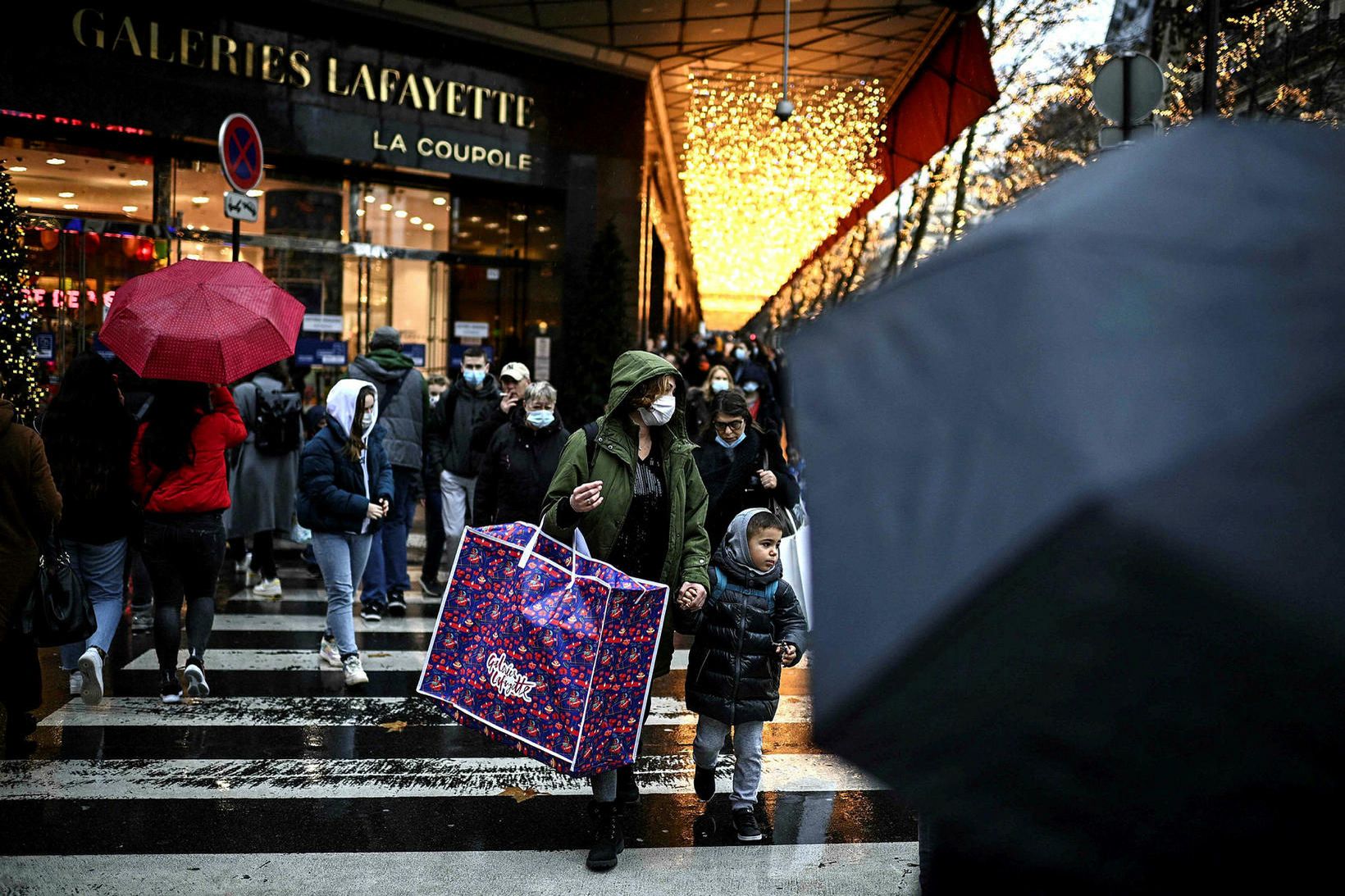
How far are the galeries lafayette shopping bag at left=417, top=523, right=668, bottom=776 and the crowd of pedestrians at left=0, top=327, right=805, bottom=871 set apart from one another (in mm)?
364

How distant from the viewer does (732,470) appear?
8.12m

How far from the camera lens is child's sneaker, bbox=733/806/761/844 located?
535 cm

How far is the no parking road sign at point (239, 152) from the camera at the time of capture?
34.2 feet

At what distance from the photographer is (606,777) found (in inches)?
199

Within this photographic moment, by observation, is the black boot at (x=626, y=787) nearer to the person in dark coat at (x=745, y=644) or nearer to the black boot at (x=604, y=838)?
the black boot at (x=604, y=838)

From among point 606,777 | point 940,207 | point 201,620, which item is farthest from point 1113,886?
point 940,207

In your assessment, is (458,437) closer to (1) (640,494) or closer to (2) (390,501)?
(2) (390,501)

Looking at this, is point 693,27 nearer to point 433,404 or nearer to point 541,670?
point 433,404

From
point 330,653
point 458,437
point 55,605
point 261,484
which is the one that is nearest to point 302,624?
point 330,653

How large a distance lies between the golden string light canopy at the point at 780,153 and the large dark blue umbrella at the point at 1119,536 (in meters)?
23.0

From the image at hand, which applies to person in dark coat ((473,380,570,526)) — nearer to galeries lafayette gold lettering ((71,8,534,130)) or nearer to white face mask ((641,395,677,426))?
white face mask ((641,395,677,426))

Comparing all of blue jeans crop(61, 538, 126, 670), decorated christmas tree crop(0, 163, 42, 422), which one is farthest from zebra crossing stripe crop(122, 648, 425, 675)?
decorated christmas tree crop(0, 163, 42, 422)

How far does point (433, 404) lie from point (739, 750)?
6.34m

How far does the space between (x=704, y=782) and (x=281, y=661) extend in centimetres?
391
